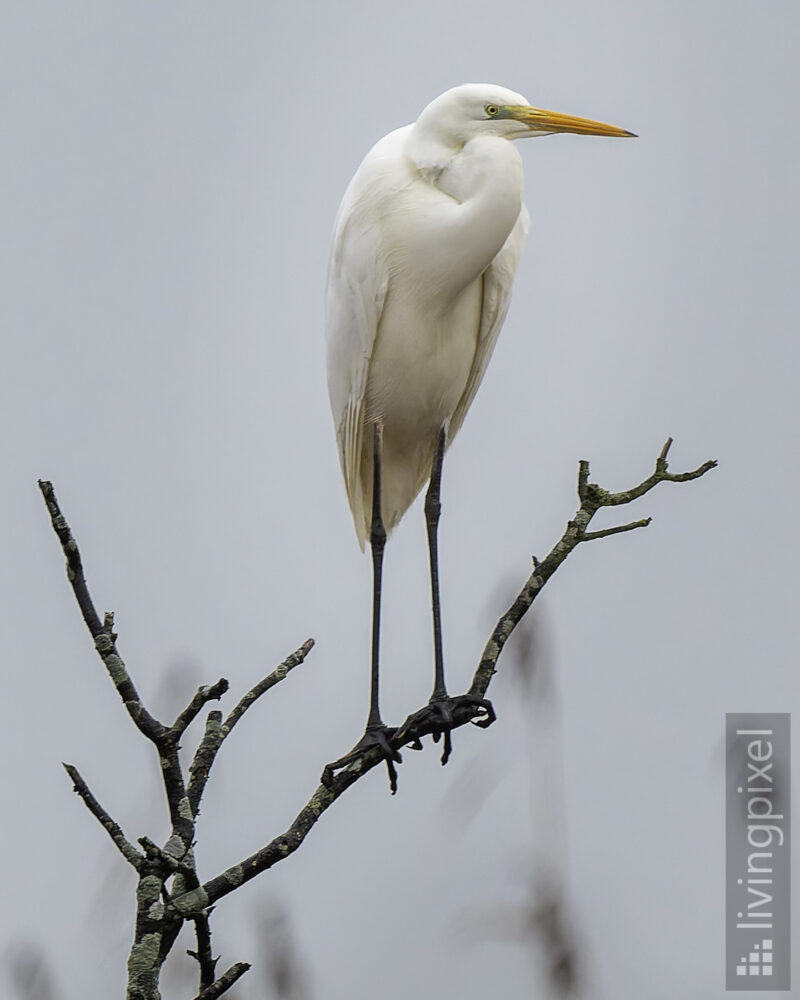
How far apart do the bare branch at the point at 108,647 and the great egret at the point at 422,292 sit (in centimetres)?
141

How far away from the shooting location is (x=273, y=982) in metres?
2.74

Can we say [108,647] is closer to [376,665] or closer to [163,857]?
[163,857]

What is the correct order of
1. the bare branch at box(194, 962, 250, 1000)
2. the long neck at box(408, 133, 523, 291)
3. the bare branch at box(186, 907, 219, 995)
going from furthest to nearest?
the long neck at box(408, 133, 523, 291) → the bare branch at box(186, 907, 219, 995) → the bare branch at box(194, 962, 250, 1000)

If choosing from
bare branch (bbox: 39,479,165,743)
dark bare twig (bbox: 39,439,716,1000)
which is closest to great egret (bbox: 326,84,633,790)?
dark bare twig (bbox: 39,439,716,1000)

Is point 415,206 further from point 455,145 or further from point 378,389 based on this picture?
point 378,389

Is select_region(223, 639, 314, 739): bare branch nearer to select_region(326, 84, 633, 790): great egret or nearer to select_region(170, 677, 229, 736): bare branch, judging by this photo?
select_region(170, 677, 229, 736): bare branch

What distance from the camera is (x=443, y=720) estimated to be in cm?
427

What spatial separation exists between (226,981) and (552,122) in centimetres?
287

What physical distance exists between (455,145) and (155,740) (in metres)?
2.38

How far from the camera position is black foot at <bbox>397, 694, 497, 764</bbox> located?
4273 millimetres

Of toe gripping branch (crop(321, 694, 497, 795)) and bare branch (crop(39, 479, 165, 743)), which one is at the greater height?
bare branch (crop(39, 479, 165, 743))

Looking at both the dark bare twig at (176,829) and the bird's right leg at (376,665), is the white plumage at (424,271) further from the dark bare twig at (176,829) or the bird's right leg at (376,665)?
the dark bare twig at (176,829)

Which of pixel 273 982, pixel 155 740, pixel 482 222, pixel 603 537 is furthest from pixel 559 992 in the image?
pixel 482 222

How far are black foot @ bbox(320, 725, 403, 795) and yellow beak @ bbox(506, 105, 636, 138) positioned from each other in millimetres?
1851
